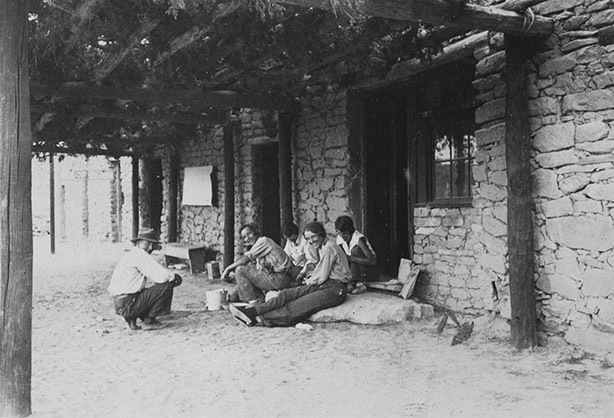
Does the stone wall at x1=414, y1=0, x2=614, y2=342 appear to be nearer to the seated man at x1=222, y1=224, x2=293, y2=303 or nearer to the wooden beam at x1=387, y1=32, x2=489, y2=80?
the wooden beam at x1=387, y1=32, x2=489, y2=80

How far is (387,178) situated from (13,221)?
4.95 meters

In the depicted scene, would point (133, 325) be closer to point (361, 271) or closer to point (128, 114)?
point (361, 271)

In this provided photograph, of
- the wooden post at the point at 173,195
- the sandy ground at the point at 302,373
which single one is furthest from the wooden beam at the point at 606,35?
the wooden post at the point at 173,195

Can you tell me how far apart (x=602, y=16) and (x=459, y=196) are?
229cm

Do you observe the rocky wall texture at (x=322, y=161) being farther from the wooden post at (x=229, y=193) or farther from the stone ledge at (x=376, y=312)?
the wooden post at (x=229, y=193)

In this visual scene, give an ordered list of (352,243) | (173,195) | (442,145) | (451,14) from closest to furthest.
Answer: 1. (451,14)
2. (442,145)
3. (352,243)
4. (173,195)

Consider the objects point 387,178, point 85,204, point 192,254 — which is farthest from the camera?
point 85,204

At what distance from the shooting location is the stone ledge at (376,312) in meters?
6.29

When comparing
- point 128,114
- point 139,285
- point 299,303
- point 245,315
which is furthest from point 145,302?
point 128,114

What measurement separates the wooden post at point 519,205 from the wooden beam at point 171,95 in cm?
376

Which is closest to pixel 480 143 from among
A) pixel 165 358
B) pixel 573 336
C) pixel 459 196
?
pixel 459 196

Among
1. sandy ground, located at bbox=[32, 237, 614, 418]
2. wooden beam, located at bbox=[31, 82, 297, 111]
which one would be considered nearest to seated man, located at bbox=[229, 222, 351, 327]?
sandy ground, located at bbox=[32, 237, 614, 418]

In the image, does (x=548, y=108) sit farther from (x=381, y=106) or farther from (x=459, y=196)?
(x=381, y=106)

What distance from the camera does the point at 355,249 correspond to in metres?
6.87
